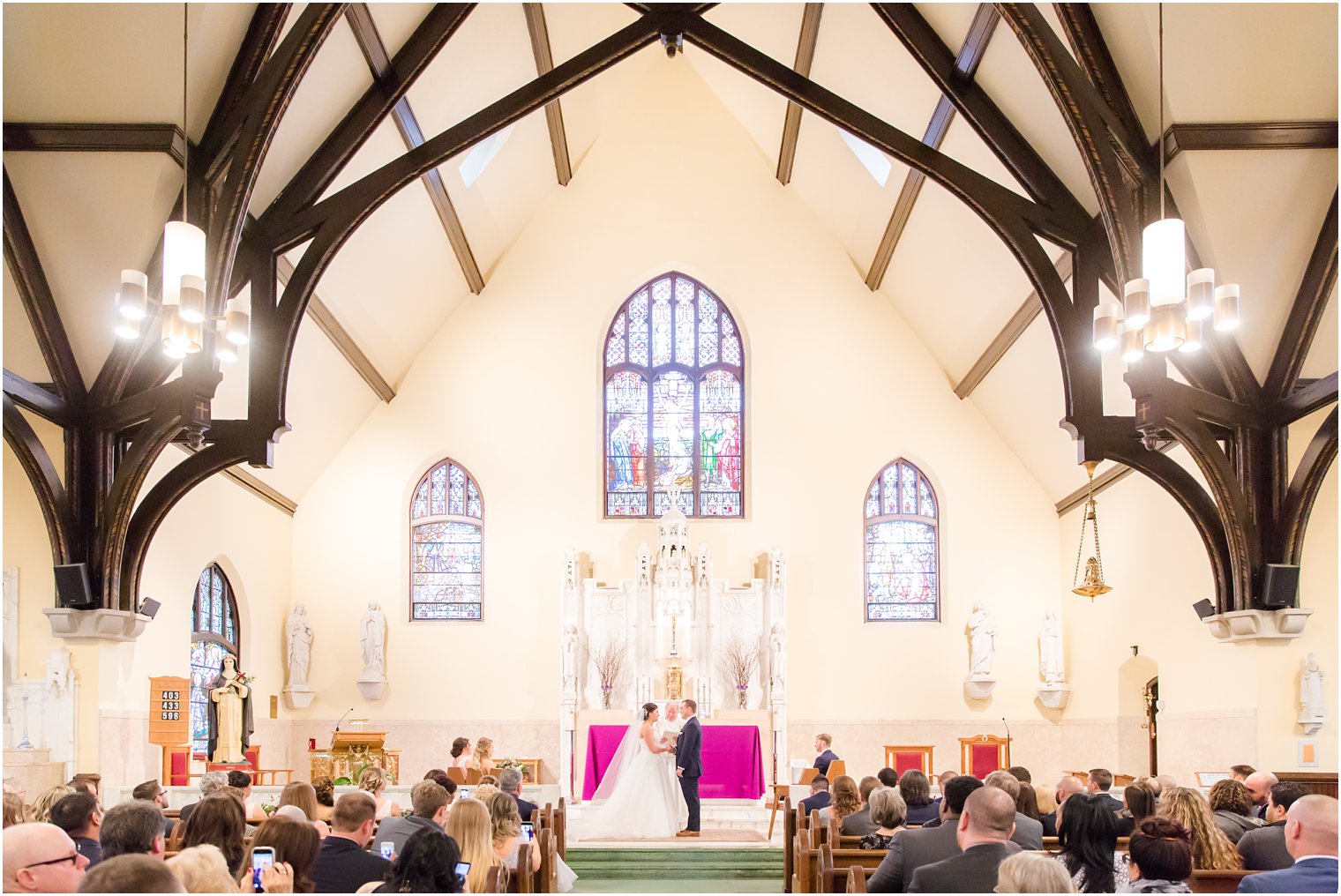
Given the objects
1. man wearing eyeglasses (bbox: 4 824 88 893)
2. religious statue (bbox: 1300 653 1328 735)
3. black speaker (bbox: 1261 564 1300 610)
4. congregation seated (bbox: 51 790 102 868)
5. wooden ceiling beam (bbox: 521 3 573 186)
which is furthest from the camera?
wooden ceiling beam (bbox: 521 3 573 186)

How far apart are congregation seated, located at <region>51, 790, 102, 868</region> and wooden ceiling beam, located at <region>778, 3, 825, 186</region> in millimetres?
9088

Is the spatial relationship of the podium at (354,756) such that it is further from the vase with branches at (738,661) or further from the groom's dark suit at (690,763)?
the vase with branches at (738,661)

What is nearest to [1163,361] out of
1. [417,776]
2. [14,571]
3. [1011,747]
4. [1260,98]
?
[1260,98]

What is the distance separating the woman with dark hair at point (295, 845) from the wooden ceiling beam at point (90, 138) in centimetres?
608

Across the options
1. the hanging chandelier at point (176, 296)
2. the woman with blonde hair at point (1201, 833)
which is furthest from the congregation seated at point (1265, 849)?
the hanging chandelier at point (176, 296)

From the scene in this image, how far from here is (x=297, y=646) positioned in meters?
16.2

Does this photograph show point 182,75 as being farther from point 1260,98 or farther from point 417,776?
point 417,776

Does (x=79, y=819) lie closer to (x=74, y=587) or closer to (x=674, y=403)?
(x=74, y=587)

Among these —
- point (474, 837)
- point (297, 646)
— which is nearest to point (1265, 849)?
point (474, 837)

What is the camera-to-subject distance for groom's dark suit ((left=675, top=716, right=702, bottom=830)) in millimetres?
11852

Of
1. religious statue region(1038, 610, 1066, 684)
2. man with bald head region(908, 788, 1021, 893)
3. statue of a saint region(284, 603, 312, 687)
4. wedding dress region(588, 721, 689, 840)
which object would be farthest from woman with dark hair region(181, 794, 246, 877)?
religious statue region(1038, 610, 1066, 684)

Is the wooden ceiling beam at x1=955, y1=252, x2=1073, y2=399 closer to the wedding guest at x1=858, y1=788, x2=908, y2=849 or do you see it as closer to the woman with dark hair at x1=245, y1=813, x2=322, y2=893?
the wedding guest at x1=858, y1=788, x2=908, y2=849

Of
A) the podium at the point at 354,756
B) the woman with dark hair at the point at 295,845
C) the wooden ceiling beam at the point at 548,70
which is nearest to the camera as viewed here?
the woman with dark hair at the point at 295,845

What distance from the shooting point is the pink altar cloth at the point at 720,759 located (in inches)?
592
